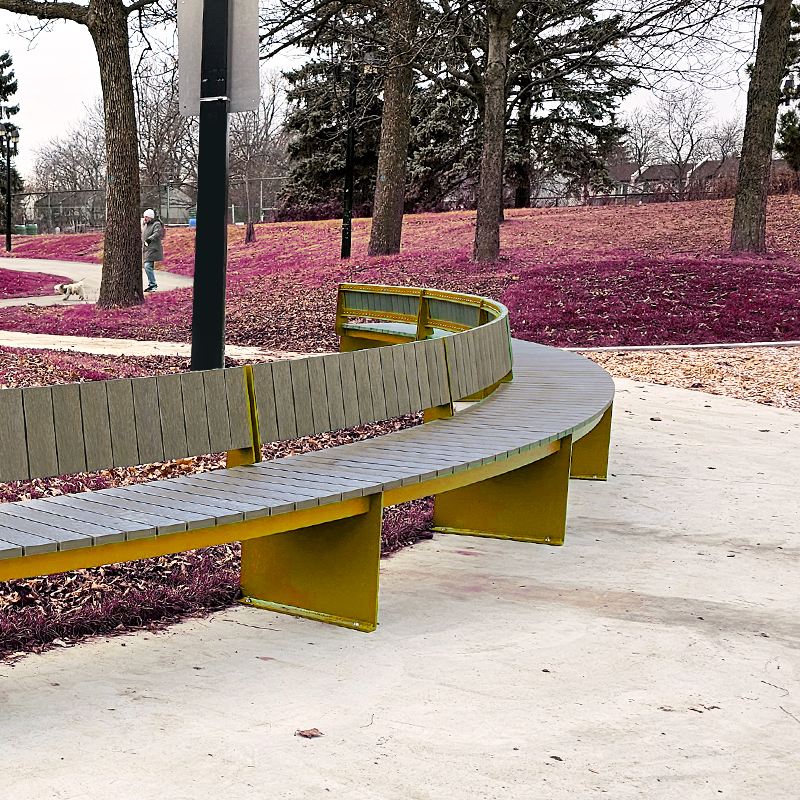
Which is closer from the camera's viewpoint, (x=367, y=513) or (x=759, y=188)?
(x=367, y=513)

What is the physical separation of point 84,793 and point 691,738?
1843 mm

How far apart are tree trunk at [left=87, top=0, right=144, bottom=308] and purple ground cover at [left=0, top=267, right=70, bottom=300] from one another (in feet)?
23.8

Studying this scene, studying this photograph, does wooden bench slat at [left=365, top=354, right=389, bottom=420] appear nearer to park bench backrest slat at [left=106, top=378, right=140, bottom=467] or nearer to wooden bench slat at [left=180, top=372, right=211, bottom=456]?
wooden bench slat at [left=180, top=372, right=211, bottom=456]

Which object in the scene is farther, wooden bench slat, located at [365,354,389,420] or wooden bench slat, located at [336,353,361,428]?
wooden bench slat, located at [365,354,389,420]

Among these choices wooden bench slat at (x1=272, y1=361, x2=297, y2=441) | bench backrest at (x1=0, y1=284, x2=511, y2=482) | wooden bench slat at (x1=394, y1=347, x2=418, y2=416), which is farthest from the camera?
wooden bench slat at (x1=394, y1=347, x2=418, y2=416)

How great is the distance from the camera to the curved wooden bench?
3.54 metres

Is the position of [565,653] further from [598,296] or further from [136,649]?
[598,296]

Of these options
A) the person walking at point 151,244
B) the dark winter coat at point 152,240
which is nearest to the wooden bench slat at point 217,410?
the person walking at point 151,244

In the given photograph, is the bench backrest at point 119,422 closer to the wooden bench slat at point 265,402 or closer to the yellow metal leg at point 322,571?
the wooden bench slat at point 265,402

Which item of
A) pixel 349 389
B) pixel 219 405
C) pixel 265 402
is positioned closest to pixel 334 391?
pixel 349 389

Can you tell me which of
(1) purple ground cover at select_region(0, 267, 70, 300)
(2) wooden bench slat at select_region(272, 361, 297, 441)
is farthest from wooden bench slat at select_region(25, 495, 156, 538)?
(1) purple ground cover at select_region(0, 267, 70, 300)

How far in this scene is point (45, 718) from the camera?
3.27 metres

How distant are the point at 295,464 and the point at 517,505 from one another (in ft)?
5.15

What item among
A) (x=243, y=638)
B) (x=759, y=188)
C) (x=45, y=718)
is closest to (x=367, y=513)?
(x=243, y=638)
